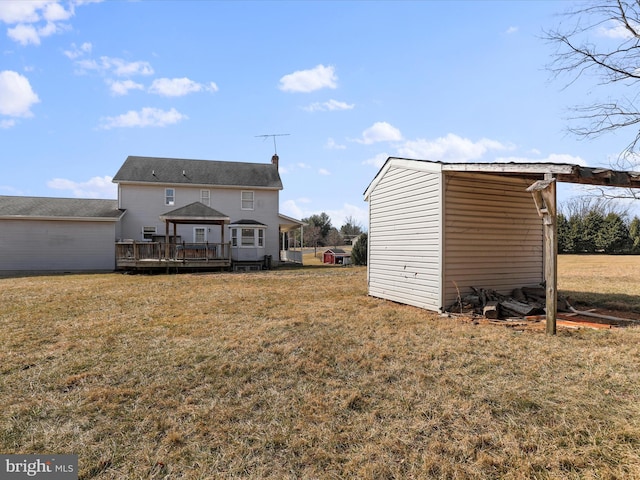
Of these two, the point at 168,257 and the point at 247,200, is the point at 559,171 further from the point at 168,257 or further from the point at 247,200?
the point at 247,200

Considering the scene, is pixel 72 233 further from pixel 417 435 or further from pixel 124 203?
pixel 417 435

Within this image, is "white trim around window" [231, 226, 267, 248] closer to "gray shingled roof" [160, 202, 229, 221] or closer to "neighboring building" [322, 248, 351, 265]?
"gray shingled roof" [160, 202, 229, 221]

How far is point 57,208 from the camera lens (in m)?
20.7

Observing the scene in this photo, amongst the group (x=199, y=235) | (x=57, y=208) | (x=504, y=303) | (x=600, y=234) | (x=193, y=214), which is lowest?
(x=504, y=303)

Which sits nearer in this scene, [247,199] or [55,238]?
[55,238]

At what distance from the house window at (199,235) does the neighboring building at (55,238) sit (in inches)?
169

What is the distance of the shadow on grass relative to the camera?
320 inches

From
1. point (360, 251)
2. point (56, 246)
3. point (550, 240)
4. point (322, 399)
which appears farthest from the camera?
point (360, 251)

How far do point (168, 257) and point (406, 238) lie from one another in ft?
43.8

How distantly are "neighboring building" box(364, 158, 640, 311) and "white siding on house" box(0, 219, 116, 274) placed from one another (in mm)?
18236

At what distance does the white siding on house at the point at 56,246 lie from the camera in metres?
19.8

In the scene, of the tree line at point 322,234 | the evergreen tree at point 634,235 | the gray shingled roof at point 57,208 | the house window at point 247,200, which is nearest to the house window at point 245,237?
the house window at point 247,200
